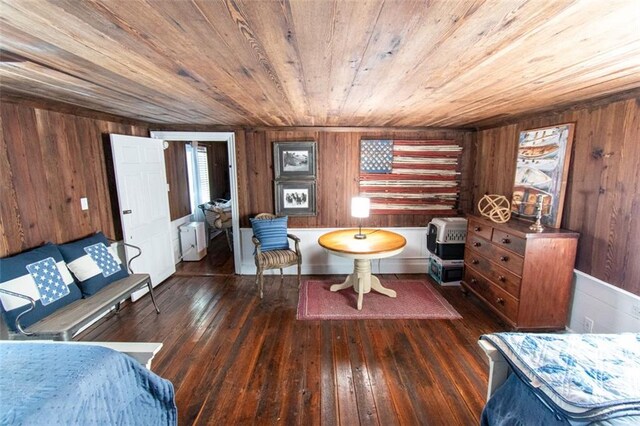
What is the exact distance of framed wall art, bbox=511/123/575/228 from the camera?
2.54 metres

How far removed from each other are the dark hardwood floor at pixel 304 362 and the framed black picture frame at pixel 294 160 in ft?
5.57

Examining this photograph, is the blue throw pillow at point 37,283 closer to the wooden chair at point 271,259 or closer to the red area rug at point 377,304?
the wooden chair at point 271,259

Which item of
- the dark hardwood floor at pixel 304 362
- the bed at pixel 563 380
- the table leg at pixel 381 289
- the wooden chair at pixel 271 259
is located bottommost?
the dark hardwood floor at pixel 304 362

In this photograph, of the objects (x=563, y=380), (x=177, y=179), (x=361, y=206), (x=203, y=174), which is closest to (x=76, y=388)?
(x=563, y=380)

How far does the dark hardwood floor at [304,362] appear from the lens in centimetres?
184

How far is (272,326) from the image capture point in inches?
111

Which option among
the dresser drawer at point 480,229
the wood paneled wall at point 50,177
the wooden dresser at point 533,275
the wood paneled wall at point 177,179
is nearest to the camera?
the wood paneled wall at point 50,177

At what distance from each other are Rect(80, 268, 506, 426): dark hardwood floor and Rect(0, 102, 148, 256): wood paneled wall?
3.47 feet

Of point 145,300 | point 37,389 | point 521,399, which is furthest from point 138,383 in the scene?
point 145,300

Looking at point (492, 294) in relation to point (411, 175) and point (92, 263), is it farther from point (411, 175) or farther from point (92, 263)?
point (92, 263)

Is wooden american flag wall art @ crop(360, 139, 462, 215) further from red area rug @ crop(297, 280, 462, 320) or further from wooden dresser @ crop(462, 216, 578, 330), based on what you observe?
wooden dresser @ crop(462, 216, 578, 330)

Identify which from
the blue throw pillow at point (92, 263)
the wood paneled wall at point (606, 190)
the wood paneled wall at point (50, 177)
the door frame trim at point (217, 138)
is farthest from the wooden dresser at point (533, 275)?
the wood paneled wall at point (50, 177)

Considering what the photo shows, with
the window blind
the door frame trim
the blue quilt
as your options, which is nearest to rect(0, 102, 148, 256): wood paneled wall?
the door frame trim

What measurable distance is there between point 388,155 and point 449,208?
122 centimetres
